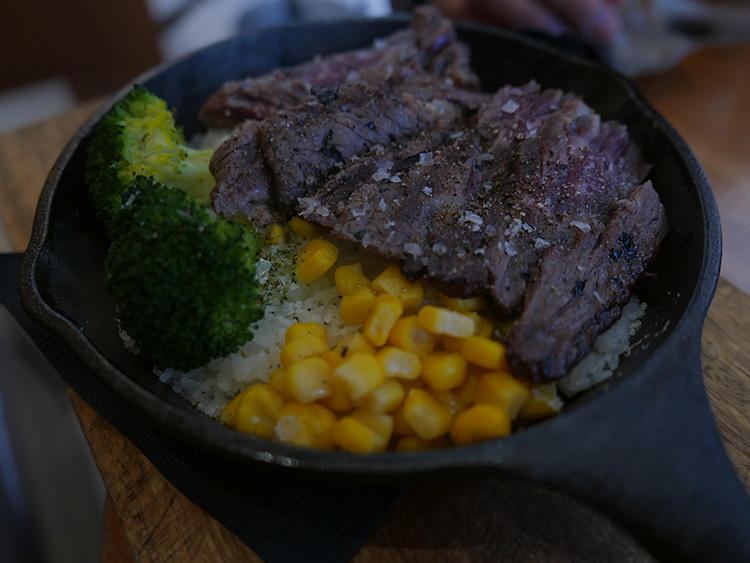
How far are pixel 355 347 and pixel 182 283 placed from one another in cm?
Answer: 57

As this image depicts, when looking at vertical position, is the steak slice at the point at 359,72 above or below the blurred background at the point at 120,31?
above

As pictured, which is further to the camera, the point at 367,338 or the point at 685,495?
the point at 367,338

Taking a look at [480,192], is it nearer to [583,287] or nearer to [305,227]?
[583,287]

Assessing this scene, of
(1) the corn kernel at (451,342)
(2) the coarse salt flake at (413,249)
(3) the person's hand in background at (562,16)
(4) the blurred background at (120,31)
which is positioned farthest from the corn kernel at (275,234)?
(4) the blurred background at (120,31)

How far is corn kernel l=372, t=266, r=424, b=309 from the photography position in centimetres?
194

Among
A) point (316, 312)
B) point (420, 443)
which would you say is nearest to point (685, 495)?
point (420, 443)

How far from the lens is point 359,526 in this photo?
182 cm

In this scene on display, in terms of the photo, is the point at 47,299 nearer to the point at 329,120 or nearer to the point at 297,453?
the point at 297,453

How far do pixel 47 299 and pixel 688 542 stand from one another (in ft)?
6.78

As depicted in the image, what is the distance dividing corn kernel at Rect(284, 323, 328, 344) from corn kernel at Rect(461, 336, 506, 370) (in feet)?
1.57

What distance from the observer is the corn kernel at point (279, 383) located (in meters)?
1.78

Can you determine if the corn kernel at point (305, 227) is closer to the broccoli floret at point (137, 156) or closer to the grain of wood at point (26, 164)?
the broccoli floret at point (137, 156)

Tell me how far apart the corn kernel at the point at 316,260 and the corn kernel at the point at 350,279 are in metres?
0.06

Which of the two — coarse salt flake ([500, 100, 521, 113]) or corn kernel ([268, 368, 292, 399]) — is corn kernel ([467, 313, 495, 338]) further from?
coarse salt flake ([500, 100, 521, 113])
